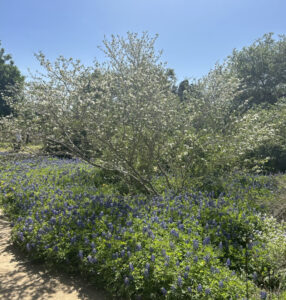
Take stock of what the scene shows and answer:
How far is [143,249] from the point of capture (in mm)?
3352

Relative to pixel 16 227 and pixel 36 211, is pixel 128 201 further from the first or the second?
pixel 16 227

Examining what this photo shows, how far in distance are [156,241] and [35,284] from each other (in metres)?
1.76

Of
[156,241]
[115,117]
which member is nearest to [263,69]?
[115,117]

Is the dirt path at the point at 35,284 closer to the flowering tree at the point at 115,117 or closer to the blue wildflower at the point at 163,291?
the blue wildflower at the point at 163,291

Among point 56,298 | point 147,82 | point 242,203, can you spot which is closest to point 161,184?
point 242,203

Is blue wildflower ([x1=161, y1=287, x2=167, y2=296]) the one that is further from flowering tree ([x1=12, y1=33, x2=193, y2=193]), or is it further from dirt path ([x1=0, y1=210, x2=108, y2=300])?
flowering tree ([x1=12, y1=33, x2=193, y2=193])

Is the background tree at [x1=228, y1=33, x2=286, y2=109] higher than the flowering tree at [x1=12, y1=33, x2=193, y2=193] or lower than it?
higher

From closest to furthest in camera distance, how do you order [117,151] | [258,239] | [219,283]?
[219,283]
[258,239]
[117,151]

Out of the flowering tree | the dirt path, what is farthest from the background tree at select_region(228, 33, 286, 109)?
the dirt path

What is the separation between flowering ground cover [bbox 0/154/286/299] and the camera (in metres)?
2.93

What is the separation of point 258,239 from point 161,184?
2994 millimetres

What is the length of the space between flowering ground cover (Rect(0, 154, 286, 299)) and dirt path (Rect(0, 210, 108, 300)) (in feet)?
0.51

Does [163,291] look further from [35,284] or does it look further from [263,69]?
[263,69]

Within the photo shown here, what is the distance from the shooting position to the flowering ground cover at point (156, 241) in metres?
2.93
